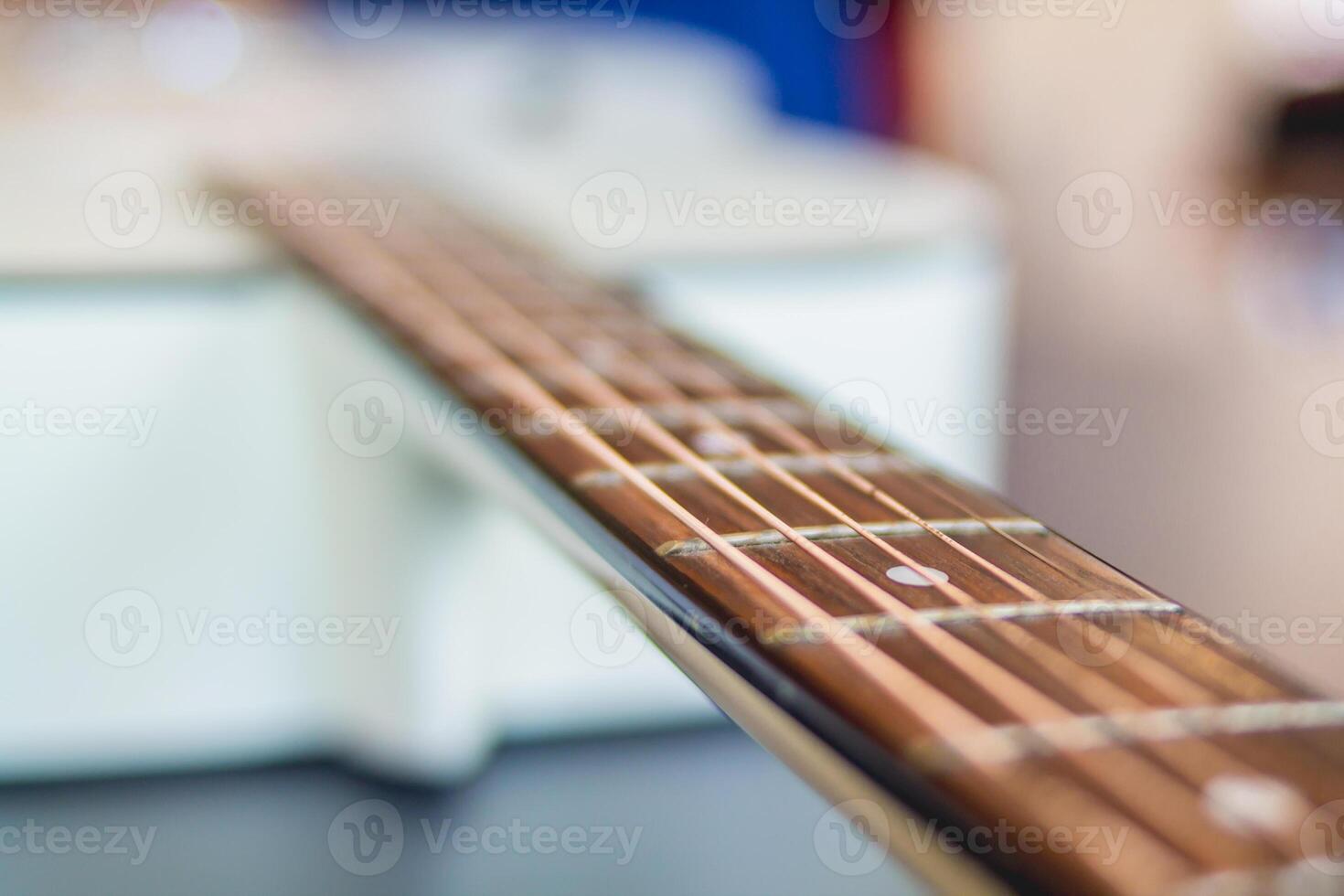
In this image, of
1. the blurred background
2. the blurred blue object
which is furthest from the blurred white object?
the blurred blue object

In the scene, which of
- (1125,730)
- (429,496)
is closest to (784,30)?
(429,496)

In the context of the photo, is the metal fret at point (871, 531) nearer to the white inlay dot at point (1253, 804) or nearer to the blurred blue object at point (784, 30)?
the white inlay dot at point (1253, 804)

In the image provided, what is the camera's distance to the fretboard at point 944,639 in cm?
21

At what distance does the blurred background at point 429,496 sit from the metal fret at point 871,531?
0.07 m

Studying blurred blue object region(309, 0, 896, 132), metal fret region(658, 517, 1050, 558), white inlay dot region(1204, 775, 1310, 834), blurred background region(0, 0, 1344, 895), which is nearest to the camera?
white inlay dot region(1204, 775, 1310, 834)

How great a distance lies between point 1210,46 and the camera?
3.64 feet

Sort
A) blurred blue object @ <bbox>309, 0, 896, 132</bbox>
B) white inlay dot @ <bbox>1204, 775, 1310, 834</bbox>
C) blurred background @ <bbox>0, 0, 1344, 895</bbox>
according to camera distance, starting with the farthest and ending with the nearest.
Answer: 1. blurred blue object @ <bbox>309, 0, 896, 132</bbox>
2. blurred background @ <bbox>0, 0, 1344, 895</bbox>
3. white inlay dot @ <bbox>1204, 775, 1310, 834</bbox>

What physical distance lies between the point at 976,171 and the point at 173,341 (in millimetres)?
1004

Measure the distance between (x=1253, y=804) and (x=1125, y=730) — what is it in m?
0.03

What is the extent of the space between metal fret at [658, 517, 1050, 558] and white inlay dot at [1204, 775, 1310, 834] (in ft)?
0.42

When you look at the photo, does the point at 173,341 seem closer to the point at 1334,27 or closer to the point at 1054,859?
the point at 1054,859

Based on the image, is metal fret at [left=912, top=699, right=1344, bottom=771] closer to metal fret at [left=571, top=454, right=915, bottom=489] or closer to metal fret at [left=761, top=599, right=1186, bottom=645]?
metal fret at [left=761, top=599, right=1186, bottom=645]

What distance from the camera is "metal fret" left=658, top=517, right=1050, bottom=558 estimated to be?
32cm

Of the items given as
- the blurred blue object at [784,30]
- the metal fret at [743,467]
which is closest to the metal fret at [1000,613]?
the metal fret at [743,467]
